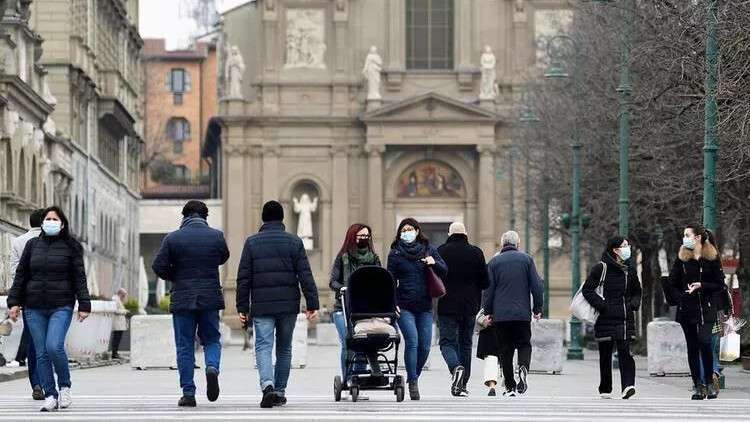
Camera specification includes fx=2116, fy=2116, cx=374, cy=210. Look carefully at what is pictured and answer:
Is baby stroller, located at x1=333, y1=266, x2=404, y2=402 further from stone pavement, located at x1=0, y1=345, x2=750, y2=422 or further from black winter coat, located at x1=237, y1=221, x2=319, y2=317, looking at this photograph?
black winter coat, located at x1=237, y1=221, x2=319, y2=317

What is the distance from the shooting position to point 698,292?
2398 centimetres

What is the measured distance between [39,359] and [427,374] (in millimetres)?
13543

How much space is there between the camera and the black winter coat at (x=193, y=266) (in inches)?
802

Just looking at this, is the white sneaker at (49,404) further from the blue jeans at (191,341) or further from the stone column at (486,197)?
the stone column at (486,197)

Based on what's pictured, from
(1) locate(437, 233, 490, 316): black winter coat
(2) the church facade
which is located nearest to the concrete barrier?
(1) locate(437, 233, 490, 316): black winter coat

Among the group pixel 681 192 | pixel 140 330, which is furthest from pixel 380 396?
pixel 681 192

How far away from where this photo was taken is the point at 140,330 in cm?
3641

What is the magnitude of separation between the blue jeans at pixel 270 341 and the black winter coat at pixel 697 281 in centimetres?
532

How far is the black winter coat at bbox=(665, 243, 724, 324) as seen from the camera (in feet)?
78.3

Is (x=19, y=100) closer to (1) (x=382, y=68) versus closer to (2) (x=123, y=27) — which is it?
(2) (x=123, y=27)

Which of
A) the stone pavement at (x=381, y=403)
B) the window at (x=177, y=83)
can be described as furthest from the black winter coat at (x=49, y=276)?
the window at (x=177, y=83)

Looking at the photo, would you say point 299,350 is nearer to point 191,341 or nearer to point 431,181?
point 191,341

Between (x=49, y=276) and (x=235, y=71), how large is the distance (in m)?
69.0

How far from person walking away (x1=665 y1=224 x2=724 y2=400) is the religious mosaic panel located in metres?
65.5
